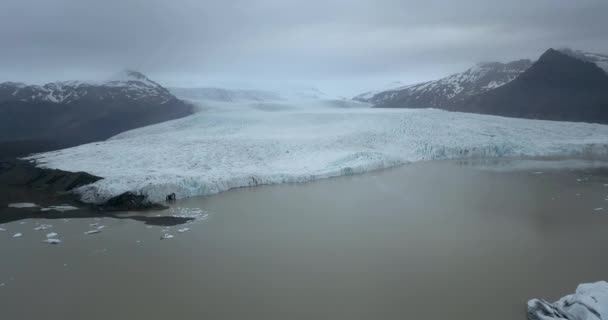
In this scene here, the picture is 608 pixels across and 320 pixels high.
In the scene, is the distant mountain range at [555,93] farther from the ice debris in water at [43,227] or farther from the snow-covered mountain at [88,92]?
the ice debris in water at [43,227]

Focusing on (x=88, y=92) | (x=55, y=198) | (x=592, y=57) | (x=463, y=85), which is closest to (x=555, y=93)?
(x=592, y=57)

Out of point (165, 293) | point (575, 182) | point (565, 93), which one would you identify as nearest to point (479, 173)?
point (575, 182)

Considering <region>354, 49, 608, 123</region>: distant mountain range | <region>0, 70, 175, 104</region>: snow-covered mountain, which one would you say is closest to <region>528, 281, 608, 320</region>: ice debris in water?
<region>354, 49, 608, 123</region>: distant mountain range

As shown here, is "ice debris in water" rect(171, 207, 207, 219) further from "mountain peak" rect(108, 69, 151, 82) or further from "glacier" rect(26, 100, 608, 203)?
"mountain peak" rect(108, 69, 151, 82)

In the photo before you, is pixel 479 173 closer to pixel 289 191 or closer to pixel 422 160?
pixel 422 160

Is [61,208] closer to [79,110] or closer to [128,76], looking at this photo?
[79,110]

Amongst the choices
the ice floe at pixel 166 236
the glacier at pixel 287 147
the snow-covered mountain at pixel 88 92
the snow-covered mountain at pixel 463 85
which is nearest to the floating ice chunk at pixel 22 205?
the glacier at pixel 287 147
